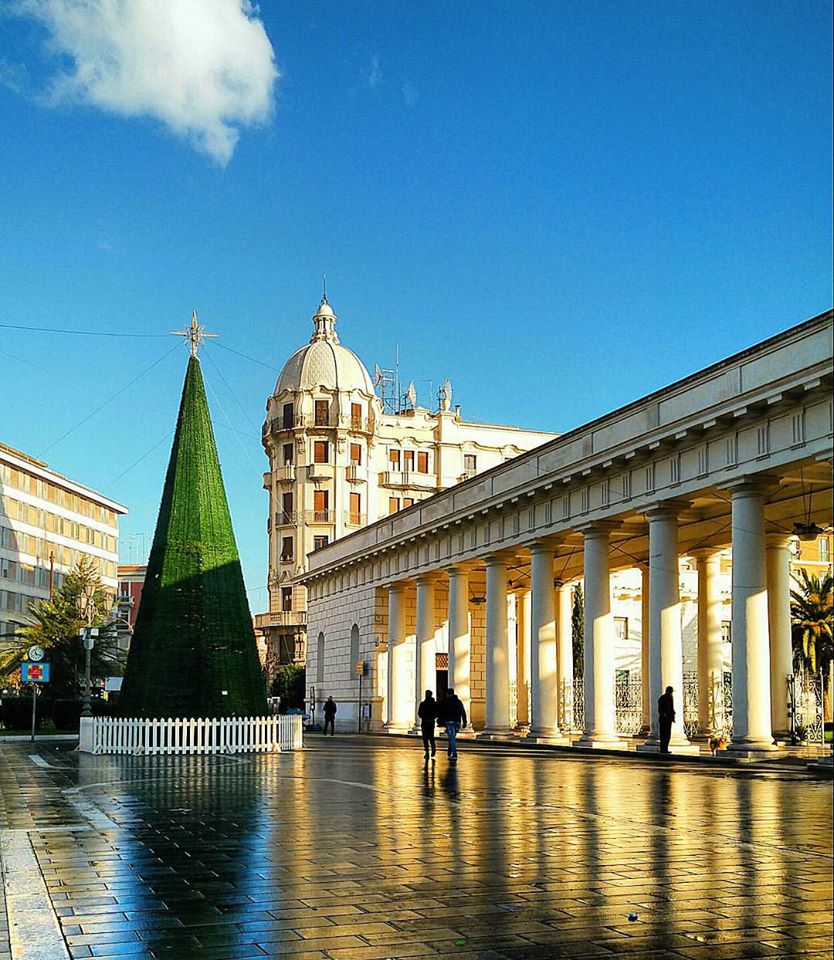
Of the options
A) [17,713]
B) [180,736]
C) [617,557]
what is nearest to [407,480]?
[17,713]

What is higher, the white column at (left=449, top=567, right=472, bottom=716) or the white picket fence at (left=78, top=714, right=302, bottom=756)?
the white column at (left=449, top=567, right=472, bottom=716)

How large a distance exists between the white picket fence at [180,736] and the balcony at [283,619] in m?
48.9

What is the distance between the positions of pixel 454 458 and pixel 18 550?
33.1m

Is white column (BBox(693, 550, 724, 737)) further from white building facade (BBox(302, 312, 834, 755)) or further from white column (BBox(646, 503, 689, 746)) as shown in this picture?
white column (BBox(646, 503, 689, 746))

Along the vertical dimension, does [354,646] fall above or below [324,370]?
below

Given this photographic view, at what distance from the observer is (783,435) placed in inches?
969

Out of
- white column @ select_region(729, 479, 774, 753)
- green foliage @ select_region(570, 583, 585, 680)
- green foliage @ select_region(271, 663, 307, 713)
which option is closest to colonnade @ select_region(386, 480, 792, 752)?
white column @ select_region(729, 479, 774, 753)

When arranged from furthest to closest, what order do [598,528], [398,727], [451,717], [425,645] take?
[398,727]
[425,645]
[598,528]
[451,717]

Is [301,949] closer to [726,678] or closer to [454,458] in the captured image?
[726,678]

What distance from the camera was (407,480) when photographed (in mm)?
89625

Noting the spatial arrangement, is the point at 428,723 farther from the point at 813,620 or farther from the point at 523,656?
the point at 523,656

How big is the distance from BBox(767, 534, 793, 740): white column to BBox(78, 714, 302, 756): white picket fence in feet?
44.4

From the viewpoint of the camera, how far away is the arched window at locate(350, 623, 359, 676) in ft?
179

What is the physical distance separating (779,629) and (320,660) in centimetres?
3289
